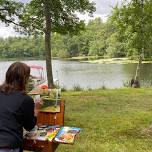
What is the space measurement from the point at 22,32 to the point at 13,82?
439 inches

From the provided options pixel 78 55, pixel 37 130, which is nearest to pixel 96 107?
pixel 37 130

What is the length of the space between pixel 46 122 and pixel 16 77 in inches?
48.2

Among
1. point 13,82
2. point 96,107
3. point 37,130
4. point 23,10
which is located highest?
point 23,10

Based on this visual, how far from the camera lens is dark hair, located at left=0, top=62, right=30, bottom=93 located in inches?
169

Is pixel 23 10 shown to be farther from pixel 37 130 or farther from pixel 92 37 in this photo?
pixel 92 37

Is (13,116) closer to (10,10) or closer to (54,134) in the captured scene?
(54,134)

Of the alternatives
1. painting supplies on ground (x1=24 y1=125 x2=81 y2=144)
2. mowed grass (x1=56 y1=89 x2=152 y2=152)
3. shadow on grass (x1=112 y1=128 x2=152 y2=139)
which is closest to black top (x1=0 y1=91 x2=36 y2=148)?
painting supplies on ground (x1=24 y1=125 x2=81 y2=144)

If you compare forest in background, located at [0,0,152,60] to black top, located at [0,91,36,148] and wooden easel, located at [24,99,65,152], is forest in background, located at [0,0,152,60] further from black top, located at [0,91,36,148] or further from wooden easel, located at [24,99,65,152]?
black top, located at [0,91,36,148]

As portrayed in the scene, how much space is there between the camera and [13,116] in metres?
4.23

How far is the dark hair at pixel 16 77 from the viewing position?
4.29m

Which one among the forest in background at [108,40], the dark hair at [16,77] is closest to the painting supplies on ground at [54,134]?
the dark hair at [16,77]

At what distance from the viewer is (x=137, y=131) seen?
9.05 m

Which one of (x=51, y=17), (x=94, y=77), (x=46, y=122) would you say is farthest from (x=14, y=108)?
(x=94, y=77)

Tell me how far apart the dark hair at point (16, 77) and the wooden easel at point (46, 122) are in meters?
Result: 0.67
